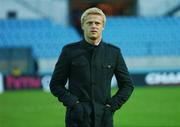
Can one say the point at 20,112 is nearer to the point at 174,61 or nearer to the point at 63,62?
the point at 63,62

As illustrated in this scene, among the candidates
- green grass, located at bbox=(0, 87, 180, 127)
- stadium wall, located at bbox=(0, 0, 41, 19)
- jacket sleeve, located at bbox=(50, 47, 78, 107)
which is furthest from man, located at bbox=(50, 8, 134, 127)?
stadium wall, located at bbox=(0, 0, 41, 19)

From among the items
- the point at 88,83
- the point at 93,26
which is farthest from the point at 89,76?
the point at 93,26

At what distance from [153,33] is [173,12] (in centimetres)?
356

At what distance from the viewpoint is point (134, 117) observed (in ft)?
49.4

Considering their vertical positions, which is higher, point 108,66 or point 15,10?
point 15,10

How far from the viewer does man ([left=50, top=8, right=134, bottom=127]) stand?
4.93m

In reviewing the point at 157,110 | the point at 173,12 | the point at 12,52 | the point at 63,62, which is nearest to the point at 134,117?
the point at 157,110

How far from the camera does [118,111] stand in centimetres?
1688

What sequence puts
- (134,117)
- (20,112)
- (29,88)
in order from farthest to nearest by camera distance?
1. (29,88)
2. (20,112)
3. (134,117)

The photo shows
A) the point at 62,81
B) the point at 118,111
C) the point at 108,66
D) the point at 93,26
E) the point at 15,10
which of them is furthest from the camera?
the point at 15,10

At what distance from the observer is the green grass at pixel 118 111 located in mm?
13898

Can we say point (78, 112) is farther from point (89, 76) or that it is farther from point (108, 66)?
point (108, 66)

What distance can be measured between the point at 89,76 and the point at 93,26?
42 centimetres

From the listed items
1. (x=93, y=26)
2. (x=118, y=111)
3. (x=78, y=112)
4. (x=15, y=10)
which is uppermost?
(x=15, y=10)
